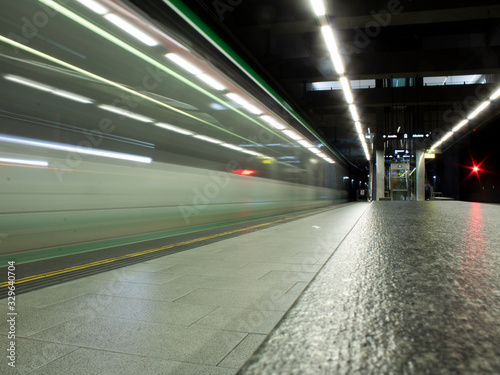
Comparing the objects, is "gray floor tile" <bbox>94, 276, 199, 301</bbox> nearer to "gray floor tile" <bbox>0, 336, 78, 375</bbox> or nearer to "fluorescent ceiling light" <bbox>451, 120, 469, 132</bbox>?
"gray floor tile" <bbox>0, 336, 78, 375</bbox>

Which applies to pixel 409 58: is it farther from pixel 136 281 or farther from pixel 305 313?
pixel 305 313

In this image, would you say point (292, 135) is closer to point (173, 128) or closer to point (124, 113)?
point (173, 128)

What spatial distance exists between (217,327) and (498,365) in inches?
64.2

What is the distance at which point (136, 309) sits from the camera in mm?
2057

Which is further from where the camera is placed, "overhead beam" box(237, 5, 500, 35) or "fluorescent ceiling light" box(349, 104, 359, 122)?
"fluorescent ceiling light" box(349, 104, 359, 122)

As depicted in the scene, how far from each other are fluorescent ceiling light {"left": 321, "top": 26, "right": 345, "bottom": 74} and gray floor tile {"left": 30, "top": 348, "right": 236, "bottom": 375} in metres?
6.09

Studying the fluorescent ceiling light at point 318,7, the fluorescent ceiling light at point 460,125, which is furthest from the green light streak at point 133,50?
the fluorescent ceiling light at point 460,125

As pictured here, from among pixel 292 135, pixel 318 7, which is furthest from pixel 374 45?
pixel 318 7

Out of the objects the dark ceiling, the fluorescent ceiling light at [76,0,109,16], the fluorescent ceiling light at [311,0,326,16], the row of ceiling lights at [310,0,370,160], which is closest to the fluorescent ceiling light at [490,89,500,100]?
the dark ceiling

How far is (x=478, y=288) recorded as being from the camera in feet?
2.17

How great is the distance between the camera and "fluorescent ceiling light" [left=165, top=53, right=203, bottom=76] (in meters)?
4.07

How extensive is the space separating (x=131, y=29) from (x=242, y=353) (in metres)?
3.30

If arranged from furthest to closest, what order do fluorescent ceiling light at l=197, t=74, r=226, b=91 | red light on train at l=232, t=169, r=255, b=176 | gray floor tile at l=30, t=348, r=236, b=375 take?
red light on train at l=232, t=169, r=255, b=176 < fluorescent ceiling light at l=197, t=74, r=226, b=91 < gray floor tile at l=30, t=348, r=236, b=375

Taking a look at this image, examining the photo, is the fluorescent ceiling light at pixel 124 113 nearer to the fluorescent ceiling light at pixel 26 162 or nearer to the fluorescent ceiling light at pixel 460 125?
the fluorescent ceiling light at pixel 26 162
